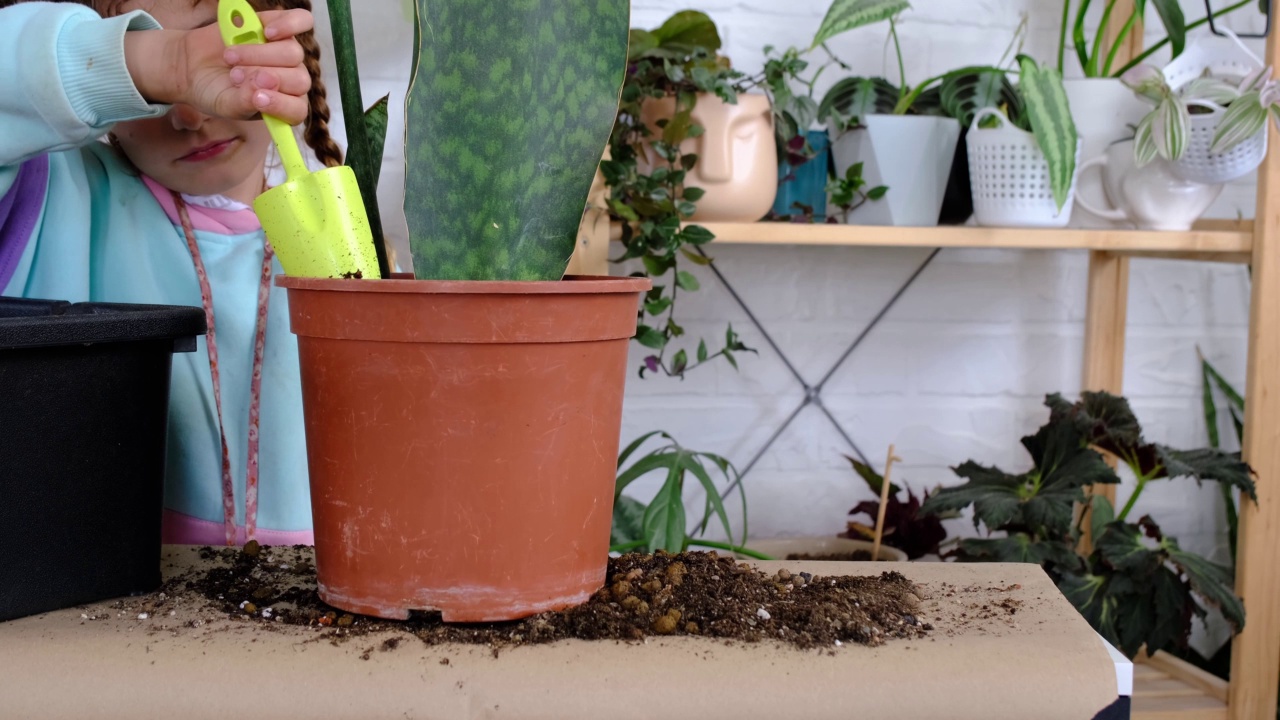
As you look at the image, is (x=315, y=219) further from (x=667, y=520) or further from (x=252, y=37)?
(x=667, y=520)

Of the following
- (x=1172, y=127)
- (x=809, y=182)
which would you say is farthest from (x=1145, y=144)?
(x=809, y=182)

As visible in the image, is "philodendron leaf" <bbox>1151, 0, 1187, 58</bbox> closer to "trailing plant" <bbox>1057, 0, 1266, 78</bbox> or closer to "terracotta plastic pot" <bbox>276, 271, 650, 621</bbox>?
"trailing plant" <bbox>1057, 0, 1266, 78</bbox>

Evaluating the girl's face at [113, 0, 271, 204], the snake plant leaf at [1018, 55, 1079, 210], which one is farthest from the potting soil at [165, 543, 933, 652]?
the snake plant leaf at [1018, 55, 1079, 210]

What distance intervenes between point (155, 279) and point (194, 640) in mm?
471

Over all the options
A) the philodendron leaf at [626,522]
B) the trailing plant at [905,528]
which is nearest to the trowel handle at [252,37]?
the philodendron leaf at [626,522]

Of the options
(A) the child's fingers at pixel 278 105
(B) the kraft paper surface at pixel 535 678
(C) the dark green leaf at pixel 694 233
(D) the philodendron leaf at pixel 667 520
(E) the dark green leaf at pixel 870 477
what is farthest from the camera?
(E) the dark green leaf at pixel 870 477

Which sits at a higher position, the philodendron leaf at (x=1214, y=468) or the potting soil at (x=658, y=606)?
the potting soil at (x=658, y=606)

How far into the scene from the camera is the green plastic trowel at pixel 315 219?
0.49 metres

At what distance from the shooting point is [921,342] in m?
1.52

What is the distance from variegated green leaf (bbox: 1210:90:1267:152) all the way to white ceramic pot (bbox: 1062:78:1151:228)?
12cm

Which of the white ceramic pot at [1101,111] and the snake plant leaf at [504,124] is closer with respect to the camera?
the snake plant leaf at [504,124]

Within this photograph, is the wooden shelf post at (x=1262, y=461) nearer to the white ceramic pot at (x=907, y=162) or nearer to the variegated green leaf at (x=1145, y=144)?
the variegated green leaf at (x=1145, y=144)

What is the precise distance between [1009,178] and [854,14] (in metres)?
0.26

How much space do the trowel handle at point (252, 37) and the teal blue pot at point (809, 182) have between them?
33.8 inches
